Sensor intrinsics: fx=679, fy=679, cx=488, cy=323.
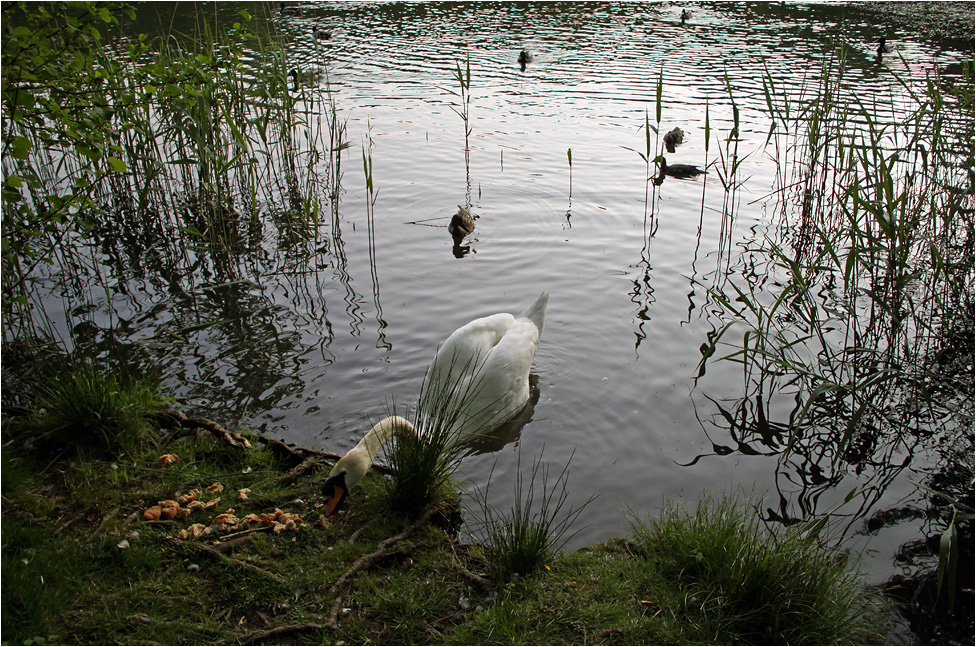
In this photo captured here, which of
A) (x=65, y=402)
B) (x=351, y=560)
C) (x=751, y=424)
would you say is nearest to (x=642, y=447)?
(x=751, y=424)

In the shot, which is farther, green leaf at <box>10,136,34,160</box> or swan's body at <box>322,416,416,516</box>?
swan's body at <box>322,416,416,516</box>

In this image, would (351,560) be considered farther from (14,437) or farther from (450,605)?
(14,437)

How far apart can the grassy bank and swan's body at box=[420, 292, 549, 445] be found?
3.77 feet

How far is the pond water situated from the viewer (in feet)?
18.1

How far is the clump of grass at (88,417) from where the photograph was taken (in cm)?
454

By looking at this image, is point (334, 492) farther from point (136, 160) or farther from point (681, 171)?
point (681, 171)

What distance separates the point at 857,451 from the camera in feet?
18.2

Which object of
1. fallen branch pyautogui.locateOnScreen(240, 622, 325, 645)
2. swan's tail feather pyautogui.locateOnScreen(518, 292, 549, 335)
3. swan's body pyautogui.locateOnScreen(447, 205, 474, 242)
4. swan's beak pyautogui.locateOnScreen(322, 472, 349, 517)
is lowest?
fallen branch pyautogui.locateOnScreen(240, 622, 325, 645)

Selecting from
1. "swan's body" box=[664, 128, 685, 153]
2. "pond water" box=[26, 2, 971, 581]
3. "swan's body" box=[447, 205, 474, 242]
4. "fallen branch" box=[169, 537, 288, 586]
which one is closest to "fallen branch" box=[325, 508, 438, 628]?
"fallen branch" box=[169, 537, 288, 586]

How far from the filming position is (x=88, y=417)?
4.54m

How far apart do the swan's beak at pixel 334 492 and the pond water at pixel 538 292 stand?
4.17 ft

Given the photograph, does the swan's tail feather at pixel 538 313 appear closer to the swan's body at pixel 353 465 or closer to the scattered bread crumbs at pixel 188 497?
the swan's body at pixel 353 465

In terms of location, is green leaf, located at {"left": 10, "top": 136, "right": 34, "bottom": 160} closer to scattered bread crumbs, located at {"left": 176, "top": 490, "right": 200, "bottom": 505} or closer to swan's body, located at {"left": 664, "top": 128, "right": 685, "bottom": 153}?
Answer: scattered bread crumbs, located at {"left": 176, "top": 490, "right": 200, "bottom": 505}

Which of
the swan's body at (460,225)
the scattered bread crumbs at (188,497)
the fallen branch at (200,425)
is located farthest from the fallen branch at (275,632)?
the swan's body at (460,225)
